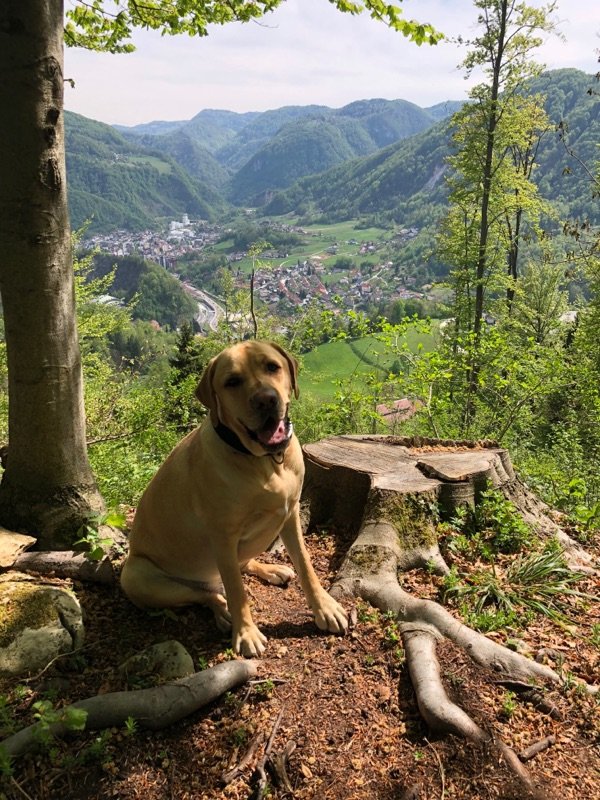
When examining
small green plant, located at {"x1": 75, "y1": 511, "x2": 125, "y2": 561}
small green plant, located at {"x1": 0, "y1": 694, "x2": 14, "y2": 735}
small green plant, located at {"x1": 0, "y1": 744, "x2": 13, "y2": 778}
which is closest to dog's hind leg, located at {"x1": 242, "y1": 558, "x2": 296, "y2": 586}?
small green plant, located at {"x1": 75, "y1": 511, "x2": 125, "y2": 561}

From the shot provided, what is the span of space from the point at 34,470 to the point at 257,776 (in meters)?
2.52

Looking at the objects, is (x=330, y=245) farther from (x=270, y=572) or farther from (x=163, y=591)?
(x=163, y=591)

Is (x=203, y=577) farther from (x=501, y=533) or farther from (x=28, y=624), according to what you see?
(x=501, y=533)

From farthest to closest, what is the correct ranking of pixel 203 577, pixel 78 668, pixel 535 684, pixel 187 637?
1. pixel 203 577
2. pixel 187 637
3. pixel 78 668
4. pixel 535 684

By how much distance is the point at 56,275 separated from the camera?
11.1 feet

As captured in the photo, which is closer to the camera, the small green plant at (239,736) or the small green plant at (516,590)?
the small green plant at (239,736)

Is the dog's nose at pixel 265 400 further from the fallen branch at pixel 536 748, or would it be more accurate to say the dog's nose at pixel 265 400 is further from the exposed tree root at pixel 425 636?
the fallen branch at pixel 536 748

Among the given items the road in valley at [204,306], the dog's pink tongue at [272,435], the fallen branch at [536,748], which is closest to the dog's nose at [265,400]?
the dog's pink tongue at [272,435]

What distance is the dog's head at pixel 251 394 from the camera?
285cm

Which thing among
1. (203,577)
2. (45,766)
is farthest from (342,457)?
(45,766)

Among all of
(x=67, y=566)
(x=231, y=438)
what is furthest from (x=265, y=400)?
(x=67, y=566)

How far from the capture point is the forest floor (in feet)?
7.03

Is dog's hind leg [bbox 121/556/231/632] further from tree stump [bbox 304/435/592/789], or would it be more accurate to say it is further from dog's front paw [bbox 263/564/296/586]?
tree stump [bbox 304/435/592/789]

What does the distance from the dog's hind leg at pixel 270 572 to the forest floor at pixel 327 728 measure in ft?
2.24
